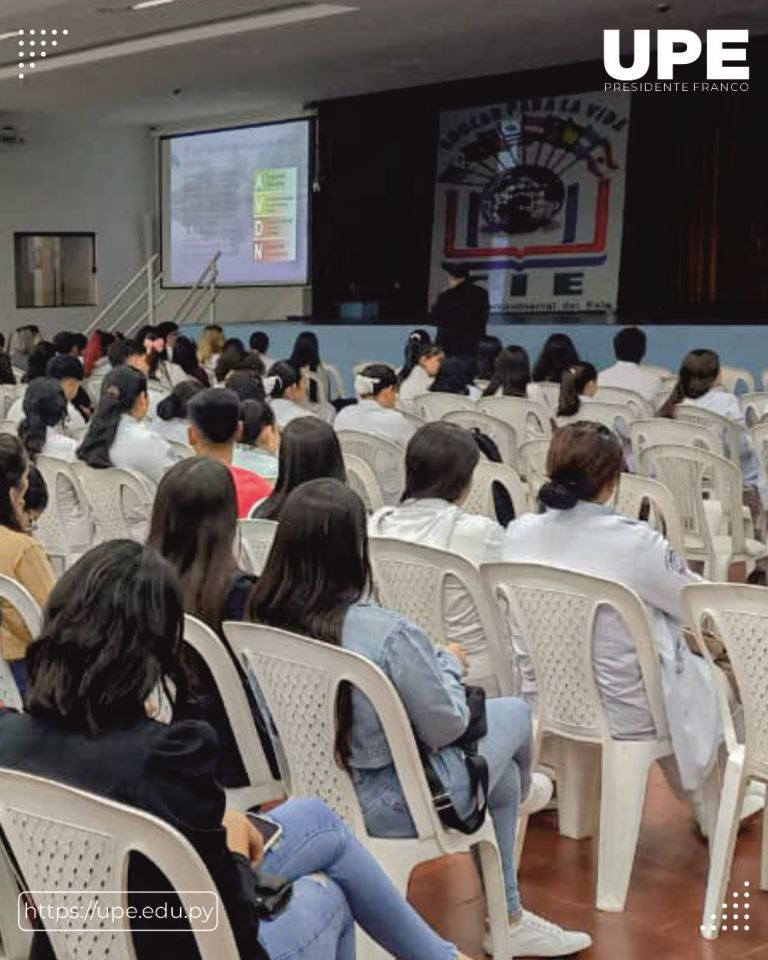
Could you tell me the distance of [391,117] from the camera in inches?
607

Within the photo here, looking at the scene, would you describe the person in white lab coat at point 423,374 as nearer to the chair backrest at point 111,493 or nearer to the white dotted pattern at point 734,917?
the chair backrest at point 111,493

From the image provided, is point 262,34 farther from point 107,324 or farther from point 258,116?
point 107,324

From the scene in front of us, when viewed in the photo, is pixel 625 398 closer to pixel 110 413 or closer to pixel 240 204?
pixel 110 413

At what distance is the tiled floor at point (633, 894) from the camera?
2994 millimetres

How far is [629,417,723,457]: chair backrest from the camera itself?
19.0 feet

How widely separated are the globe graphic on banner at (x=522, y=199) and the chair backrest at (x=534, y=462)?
9.06 metres

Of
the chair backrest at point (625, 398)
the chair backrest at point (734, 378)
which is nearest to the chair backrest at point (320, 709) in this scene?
the chair backrest at point (625, 398)

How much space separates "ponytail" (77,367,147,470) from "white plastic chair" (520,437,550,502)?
1.52m

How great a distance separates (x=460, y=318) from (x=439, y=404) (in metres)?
3.45

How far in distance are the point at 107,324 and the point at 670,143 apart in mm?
7590

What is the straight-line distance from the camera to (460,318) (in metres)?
10.6

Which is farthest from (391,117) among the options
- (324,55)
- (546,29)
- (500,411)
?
(500,411)

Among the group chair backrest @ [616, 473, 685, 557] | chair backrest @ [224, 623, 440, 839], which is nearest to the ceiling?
chair backrest @ [616, 473, 685, 557]

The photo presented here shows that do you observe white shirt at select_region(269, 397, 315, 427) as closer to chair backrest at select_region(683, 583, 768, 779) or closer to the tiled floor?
the tiled floor
